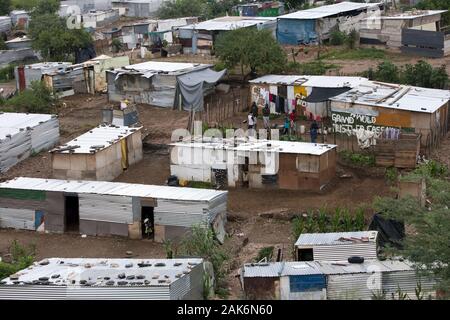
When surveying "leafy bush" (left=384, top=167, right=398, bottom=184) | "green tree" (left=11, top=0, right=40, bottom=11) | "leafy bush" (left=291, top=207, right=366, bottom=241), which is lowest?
"leafy bush" (left=291, top=207, right=366, bottom=241)

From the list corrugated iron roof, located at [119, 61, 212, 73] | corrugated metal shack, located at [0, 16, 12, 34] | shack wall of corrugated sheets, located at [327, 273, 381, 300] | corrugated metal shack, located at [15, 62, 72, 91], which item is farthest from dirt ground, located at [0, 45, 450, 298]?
corrugated metal shack, located at [0, 16, 12, 34]

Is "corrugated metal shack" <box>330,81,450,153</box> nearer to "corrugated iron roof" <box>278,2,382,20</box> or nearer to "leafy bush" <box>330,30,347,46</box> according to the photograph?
"leafy bush" <box>330,30,347,46</box>

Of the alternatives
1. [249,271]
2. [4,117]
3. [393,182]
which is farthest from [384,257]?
[4,117]

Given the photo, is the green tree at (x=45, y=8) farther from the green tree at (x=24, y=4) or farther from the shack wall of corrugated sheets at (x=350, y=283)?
the shack wall of corrugated sheets at (x=350, y=283)

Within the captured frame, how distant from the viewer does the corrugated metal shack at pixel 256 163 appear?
18281mm

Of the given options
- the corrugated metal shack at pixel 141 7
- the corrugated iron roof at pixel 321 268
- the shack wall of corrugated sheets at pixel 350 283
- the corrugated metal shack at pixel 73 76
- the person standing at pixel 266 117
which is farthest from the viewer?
the corrugated metal shack at pixel 141 7

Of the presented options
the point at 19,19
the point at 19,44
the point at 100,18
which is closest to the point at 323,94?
the point at 19,44

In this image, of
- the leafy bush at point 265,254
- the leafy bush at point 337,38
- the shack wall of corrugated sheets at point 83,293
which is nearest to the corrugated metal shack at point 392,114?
the leafy bush at point 265,254

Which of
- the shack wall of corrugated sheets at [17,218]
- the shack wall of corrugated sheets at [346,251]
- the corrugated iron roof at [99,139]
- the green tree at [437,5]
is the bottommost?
the shack wall of corrugated sheets at [17,218]

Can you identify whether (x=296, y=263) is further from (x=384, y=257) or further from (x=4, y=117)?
(x=4, y=117)

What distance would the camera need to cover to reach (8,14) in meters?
49.6

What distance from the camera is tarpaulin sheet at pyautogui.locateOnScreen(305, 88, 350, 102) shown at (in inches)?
905

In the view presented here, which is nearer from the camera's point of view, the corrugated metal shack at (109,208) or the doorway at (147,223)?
the corrugated metal shack at (109,208)

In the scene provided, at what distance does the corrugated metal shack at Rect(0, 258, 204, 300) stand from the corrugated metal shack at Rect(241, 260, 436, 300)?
3.03 ft
